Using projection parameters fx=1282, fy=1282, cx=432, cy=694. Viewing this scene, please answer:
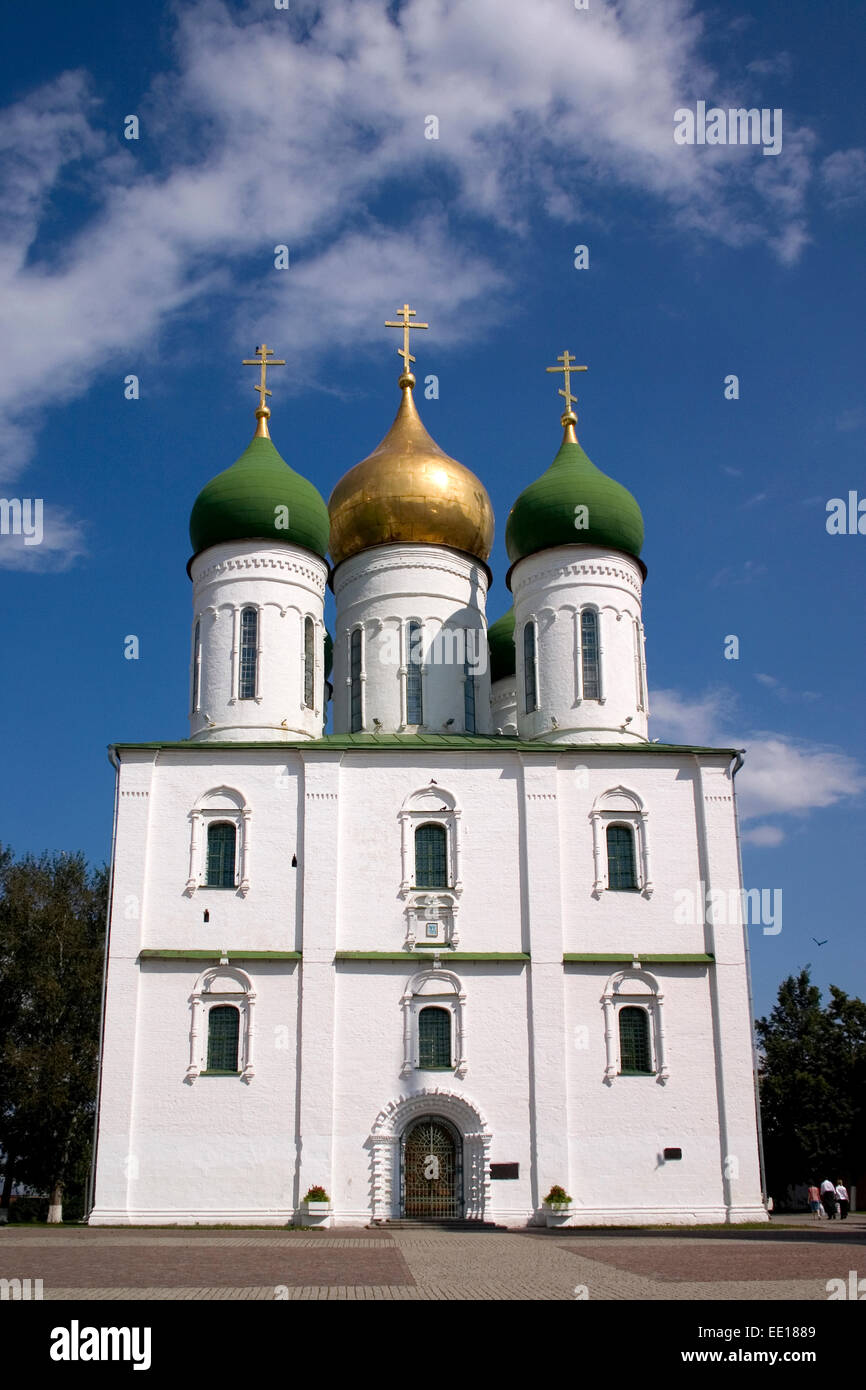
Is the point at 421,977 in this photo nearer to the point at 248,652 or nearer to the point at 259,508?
the point at 248,652

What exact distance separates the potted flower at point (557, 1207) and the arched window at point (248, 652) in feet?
33.7

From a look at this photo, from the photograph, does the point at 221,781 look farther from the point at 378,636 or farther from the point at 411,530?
the point at 411,530

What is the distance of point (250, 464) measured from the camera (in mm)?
25547

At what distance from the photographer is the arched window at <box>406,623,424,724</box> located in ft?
83.1

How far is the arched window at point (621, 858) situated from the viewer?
22.5 metres

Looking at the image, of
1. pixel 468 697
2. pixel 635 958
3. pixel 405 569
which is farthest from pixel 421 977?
pixel 405 569

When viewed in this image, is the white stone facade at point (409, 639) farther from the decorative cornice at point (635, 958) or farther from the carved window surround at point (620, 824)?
the decorative cornice at point (635, 958)

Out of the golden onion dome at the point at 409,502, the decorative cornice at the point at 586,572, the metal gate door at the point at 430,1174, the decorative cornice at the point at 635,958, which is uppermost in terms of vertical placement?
the golden onion dome at the point at 409,502

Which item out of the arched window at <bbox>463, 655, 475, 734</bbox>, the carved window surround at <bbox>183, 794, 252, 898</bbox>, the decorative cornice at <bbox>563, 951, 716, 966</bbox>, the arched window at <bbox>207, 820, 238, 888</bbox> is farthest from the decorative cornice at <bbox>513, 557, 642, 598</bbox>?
the arched window at <bbox>207, 820, 238, 888</bbox>

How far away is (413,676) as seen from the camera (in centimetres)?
2570

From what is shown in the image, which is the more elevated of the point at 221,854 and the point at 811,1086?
the point at 221,854

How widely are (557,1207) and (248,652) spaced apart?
37.3ft

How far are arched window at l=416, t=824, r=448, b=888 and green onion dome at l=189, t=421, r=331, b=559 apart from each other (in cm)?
653
